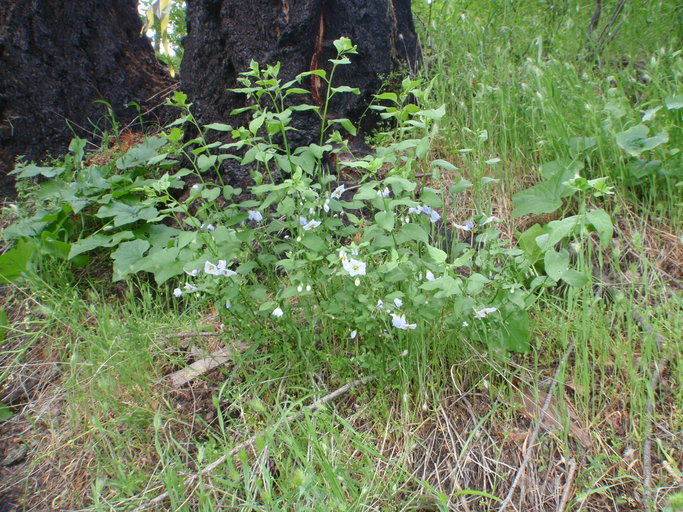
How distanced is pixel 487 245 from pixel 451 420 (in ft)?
1.95

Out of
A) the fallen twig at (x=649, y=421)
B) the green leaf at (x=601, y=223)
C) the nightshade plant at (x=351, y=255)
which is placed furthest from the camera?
the nightshade plant at (x=351, y=255)

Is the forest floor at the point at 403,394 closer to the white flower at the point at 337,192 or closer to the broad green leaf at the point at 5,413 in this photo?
the broad green leaf at the point at 5,413

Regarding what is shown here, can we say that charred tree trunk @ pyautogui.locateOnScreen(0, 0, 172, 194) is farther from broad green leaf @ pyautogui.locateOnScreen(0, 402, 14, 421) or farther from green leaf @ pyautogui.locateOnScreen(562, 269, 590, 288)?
green leaf @ pyautogui.locateOnScreen(562, 269, 590, 288)

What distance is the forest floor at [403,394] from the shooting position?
1.52m

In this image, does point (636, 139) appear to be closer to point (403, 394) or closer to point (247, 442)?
point (403, 394)

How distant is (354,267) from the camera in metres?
1.53

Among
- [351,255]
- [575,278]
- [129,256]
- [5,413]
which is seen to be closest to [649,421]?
[575,278]

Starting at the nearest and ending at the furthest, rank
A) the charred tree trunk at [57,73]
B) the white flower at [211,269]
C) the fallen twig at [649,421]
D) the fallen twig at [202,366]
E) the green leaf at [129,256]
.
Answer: the fallen twig at [649,421]
the white flower at [211,269]
the fallen twig at [202,366]
the green leaf at [129,256]
the charred tree trunk at [57,73]

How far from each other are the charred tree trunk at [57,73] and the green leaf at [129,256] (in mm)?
1201

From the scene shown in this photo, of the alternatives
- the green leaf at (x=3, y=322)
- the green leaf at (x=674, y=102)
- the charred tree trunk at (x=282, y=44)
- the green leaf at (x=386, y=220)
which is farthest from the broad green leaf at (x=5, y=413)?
the green leaf at (x=674, y=102)

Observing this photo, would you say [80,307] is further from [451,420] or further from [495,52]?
[495,52]

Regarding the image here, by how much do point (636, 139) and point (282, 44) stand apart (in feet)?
5.38

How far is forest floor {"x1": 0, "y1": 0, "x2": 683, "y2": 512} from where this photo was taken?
4.99 feet

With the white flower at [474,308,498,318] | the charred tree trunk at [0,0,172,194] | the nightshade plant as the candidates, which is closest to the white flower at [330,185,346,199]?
the nightshade plant
